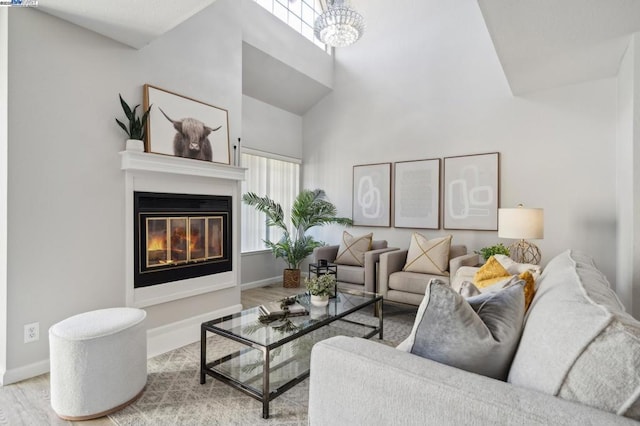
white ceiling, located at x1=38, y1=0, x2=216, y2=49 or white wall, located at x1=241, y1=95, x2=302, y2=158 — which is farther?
white wall, located at x1=241, y1=95, x2=302, y2=158

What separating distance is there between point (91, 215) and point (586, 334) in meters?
2.85

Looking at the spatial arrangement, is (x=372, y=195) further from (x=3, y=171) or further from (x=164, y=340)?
(x=3, y=171)

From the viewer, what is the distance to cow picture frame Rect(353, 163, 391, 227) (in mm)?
4859

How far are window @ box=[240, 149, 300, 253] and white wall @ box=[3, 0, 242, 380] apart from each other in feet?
6.79

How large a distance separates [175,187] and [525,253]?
358 centimetres

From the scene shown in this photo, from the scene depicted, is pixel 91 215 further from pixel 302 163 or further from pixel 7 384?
pixel 302 163

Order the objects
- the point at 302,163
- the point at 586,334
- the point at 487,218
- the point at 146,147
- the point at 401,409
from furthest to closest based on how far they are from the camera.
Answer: the point at 302,163 < the point at 487,218 < the point at 146,147 < the point at 401,409 < the point at 586,334

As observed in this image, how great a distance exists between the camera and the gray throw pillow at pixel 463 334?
0.97 m

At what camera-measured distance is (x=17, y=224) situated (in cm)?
211

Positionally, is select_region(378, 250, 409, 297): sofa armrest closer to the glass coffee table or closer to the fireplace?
the glass coffee table

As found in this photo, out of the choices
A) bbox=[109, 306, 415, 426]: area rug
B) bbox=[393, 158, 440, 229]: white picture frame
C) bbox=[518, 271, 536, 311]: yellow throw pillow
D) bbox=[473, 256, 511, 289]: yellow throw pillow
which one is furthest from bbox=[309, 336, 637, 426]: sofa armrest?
bbox=[393, 158, 440, 229]: white picture frame

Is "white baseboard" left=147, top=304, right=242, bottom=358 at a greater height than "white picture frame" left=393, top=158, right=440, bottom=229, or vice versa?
"white picture frame" left=393, top=158, right=440, bottom=229

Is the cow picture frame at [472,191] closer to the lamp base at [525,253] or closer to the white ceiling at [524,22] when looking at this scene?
the lamp base at [525,253]

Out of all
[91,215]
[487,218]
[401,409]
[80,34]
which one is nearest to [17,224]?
[91,215]
